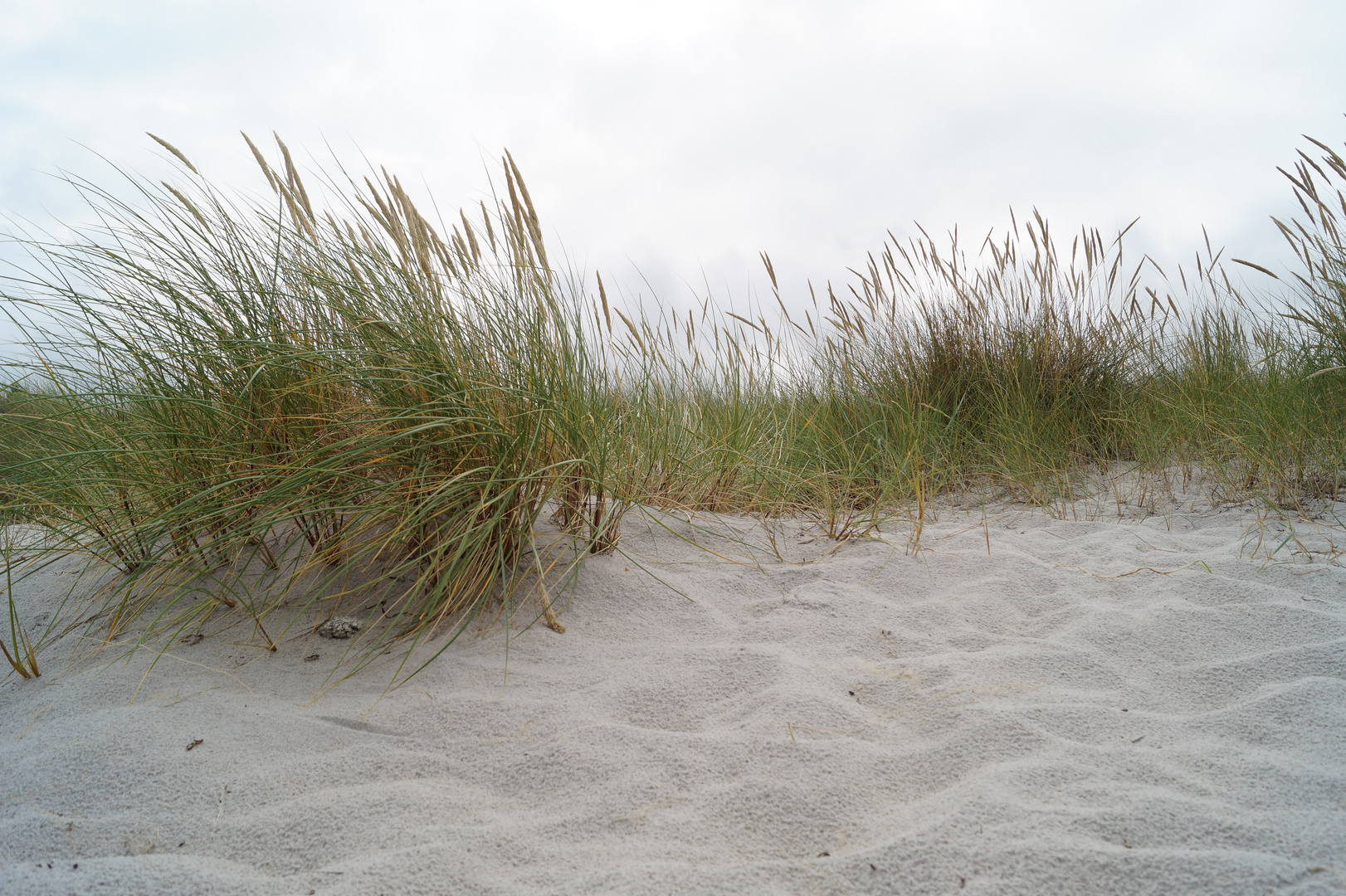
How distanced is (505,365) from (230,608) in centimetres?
102

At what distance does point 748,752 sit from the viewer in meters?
1.19

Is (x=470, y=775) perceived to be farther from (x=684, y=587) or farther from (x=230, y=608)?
(x=230, y=608)

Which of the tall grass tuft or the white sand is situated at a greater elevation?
the tall grass tuft

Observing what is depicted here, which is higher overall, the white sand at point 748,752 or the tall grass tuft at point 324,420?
the tall grass tuft at point 324,420

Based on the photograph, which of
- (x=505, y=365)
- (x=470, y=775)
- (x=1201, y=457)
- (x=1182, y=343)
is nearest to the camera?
(x=470, y=775)

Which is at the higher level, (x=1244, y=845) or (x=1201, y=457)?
(x=1201, y=457)

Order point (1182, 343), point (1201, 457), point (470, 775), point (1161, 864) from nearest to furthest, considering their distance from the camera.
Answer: point (1161, 864) < point (470, 775) < point (1201, 457) < point (1182, 343)

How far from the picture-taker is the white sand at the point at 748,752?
3.07 ft

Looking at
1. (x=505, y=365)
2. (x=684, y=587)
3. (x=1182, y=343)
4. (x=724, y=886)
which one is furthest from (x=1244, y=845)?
(x=1182, y=343)

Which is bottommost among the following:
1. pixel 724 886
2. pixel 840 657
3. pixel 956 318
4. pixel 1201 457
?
pixel 724 886

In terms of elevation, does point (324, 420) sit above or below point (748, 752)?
above

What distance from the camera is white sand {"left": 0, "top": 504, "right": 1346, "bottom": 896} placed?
0.94 m

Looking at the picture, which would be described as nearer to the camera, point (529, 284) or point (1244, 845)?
point (1244, 845)

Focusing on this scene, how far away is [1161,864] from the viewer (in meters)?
Result: 0.87
